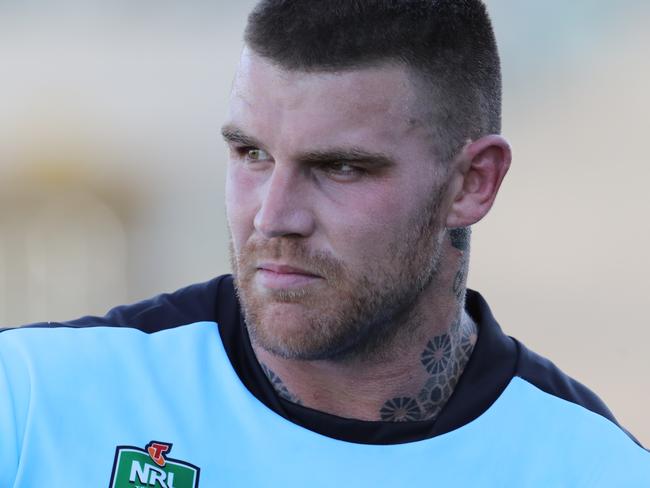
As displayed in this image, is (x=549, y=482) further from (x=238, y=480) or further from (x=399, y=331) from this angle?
(x=238, y=480)

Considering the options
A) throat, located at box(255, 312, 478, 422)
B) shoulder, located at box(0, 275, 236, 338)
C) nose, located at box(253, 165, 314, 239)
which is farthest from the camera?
shoulder, located at box(0, 275, 236, 338)

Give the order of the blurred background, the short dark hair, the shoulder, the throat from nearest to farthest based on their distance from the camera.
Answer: the short dark hair
the throat
the shoulder
the blurred background

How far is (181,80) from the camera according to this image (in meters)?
9.58

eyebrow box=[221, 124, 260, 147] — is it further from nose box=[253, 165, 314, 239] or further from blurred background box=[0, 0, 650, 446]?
blurred background box=[0, 0, 650, 446]

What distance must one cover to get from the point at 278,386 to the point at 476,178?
28.4 inches

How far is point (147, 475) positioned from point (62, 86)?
733 cm

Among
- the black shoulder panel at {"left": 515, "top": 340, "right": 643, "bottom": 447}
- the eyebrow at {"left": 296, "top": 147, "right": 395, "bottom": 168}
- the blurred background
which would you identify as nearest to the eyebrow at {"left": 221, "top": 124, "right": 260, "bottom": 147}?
the eyebrow at {"left": 296, "top": 147, "right": 395, "bottom": 168}

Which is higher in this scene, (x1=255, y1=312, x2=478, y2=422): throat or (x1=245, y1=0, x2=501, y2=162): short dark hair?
(x1=245, y1=0, x2=501, y2=162): short dark hair

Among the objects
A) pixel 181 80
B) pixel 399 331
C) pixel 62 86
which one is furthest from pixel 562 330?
pixel 399 331

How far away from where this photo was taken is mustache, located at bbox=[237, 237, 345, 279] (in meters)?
2.50

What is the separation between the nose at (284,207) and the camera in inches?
97.0

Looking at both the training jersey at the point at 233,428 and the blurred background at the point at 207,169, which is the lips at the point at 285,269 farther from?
the blurred background at the point at 207,169

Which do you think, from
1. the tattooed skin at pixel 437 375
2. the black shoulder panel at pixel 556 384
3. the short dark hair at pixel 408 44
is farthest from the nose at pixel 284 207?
the black shoulder panel at pixel 556 384

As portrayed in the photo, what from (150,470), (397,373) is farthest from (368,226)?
(150,470)
